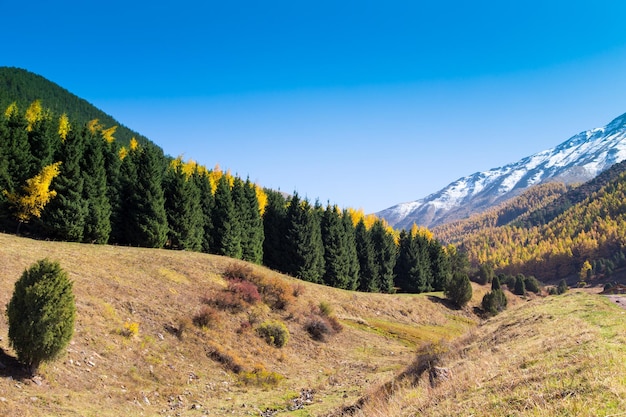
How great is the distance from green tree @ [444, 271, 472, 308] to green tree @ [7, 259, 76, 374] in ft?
206

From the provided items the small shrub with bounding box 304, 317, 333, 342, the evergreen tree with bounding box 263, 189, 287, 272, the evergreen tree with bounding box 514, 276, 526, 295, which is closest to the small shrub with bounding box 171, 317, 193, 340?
the small shrub with bounding box 304, 317, 333, 342

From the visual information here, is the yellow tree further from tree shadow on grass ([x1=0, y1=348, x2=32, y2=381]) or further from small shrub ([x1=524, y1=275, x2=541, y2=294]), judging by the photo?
small shrub ([x1=524, y1=275, x2=541, y2=294])

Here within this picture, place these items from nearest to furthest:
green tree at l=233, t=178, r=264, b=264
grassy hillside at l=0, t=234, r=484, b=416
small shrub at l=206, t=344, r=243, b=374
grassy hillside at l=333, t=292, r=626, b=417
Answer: grassy hillside at l=333, t=292, r=626, b=417
grassy hillside at l=0, t=234, r=484, b=416
small shrub at l=206, t=344, r=243, b=374
green tree at l=233, t=178, r=264, b=264

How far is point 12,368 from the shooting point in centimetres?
1377

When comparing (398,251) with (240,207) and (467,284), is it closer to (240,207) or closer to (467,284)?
(467,284)

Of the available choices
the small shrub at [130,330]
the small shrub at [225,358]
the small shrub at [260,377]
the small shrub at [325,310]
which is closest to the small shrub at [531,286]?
the small shrub at [325,310]

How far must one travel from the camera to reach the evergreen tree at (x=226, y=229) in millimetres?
53500

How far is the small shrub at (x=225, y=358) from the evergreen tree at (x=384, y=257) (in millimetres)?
54829

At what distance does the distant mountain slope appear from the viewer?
14638 centimetres

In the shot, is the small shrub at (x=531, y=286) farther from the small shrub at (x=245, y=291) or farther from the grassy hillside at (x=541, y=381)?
the grassy hillside at (x=541, y=381)

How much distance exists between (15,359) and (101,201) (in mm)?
28483

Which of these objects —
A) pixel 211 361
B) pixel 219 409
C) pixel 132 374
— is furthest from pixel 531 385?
pixel 211 361

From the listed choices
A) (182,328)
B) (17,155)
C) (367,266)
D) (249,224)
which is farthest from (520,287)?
(17,155)

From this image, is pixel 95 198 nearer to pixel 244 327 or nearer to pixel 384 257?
pixel 244 327
